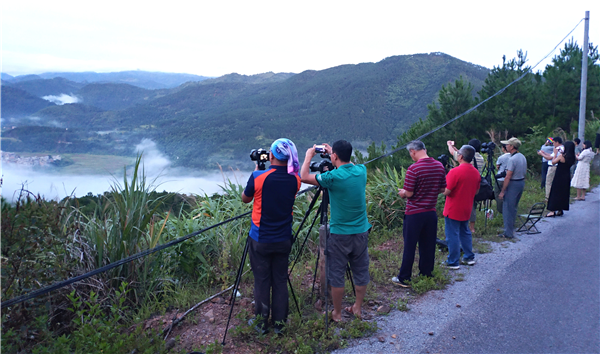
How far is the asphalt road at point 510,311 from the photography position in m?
3.50

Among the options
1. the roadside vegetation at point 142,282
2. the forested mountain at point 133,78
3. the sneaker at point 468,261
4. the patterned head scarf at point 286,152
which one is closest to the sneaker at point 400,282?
the roadside vegetation at point 142,282

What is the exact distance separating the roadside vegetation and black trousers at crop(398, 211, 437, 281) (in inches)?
6.9

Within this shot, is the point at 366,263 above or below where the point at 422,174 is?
below

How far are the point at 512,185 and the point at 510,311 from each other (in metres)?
3.24

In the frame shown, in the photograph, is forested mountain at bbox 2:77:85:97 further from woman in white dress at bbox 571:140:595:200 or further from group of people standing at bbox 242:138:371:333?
group of people standing at bbox 242:138:371:333

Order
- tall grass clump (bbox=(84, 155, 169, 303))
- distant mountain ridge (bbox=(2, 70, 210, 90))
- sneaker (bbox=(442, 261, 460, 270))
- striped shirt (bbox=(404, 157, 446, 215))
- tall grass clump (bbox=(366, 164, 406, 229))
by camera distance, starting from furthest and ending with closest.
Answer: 1. distant mountain ridge (bbox=(2, 70, 210, 90))
2. tall grass clump (bbox=(366, 164, 406, 229))
3. sneaker (bbox=(442, 261, 460, 270))
4. striped shirt (bbox=(404, 157, 446, 215))
5. tall grass clump (bbox=(84, 155, 169, 303))

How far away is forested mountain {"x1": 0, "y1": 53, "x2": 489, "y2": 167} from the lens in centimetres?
8606

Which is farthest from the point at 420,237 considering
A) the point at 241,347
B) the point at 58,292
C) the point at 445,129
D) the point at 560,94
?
the point at 560,94

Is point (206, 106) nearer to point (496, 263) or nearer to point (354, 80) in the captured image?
point (354, 80)

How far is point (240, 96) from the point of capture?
130 metres

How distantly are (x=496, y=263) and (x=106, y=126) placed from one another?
13086 centimetres

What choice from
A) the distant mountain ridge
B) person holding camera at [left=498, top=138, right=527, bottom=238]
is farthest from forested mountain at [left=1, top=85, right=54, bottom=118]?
person holding camera at [left=498, top=138, right=527, bottom=238]

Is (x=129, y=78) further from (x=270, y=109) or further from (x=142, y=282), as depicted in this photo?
(x=142, y=282)

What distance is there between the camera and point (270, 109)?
111 meters
